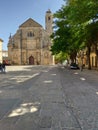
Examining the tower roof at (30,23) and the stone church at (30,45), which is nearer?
the stone church at (30,45)

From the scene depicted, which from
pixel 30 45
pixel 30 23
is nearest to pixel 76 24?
pixel 30 45

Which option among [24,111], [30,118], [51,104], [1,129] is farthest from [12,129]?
[51,104]

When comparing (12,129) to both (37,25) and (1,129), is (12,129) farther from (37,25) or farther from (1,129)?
(37,25)

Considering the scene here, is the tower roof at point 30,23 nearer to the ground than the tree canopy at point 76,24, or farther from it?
farther from it

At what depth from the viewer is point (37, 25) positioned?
119 meters

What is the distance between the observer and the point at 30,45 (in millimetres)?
118250

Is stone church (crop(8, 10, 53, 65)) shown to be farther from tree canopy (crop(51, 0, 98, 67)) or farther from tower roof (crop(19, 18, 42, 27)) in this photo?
tree canopy (crop(51, 0, 98, 67))

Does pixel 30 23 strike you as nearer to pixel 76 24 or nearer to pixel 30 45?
pixel 30 45

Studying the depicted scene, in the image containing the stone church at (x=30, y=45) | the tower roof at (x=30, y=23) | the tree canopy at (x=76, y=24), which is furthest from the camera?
the tower roof at (x=30, y=23)

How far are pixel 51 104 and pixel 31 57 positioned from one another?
106350 millimetres

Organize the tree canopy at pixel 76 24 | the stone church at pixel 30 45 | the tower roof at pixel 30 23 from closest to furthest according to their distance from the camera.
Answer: the tree canopy at pixel 76 24
the stone church at pixel 30 45
the tower roof at pixel 30 23

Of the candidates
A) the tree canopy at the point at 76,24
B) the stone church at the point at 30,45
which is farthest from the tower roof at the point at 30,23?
the tree canopy at the point at 76,24

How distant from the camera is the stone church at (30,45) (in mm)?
116812

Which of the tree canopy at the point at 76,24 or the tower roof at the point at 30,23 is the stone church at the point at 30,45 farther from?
the tree canopy at the point at 76,24
